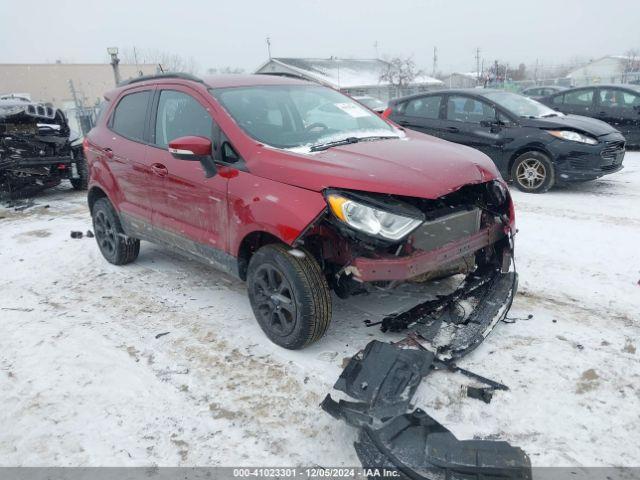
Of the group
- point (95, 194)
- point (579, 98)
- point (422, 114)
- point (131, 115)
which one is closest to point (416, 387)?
point (131, 115)

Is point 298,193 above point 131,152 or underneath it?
underneath

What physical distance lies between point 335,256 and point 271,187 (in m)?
0.60

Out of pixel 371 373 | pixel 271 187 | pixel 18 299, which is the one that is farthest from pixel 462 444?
pixel 18 299

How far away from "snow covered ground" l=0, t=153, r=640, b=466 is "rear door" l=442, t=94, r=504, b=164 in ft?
9.93

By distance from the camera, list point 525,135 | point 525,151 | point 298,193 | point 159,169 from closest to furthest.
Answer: point 298,193
point 159,169
point 525,135
point 525,151

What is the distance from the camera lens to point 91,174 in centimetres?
516

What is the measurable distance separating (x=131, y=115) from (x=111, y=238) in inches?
52.5

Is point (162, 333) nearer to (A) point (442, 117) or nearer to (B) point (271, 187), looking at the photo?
(B) point (271, 187)

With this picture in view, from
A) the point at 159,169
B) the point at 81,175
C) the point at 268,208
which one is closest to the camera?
the point at 268,208

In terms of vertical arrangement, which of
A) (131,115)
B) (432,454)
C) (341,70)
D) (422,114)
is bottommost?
(432,454)

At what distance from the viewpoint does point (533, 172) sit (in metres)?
7.32

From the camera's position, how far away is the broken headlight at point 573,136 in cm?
700

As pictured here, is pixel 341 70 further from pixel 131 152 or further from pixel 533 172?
pixel 131 152

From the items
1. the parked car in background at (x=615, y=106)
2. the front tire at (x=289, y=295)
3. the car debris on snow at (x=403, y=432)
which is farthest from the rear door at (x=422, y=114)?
the car debris on snow at (x=403, y=432)
